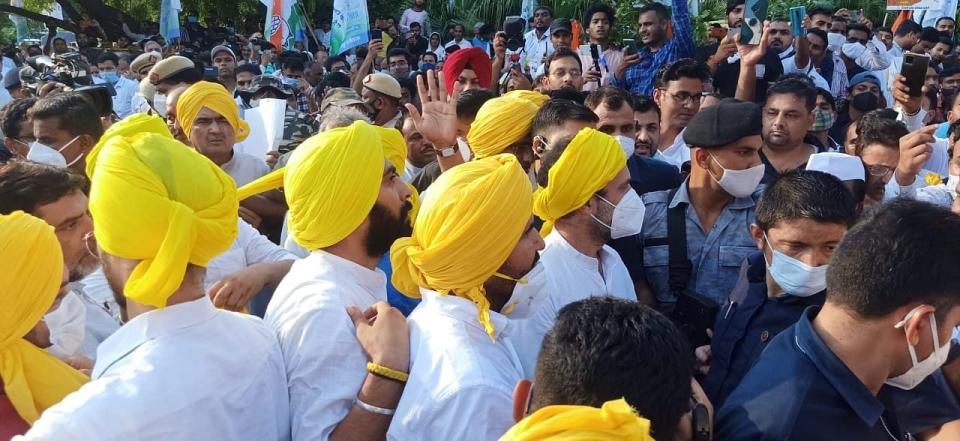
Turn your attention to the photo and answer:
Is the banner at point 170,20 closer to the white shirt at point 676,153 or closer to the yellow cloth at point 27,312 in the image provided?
the white shirt at point 676,153

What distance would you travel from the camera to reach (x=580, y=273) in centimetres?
301

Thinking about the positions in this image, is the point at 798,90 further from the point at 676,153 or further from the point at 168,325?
the point at 168,325

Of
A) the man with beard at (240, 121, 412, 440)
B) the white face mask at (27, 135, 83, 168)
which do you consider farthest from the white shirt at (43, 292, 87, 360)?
the white face mask at (27, 135, 83, 168)

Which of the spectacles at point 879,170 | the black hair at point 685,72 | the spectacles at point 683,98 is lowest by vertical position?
the spectacles at point 879,170

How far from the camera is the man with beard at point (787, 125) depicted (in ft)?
15.1

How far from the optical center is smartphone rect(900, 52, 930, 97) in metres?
5.50

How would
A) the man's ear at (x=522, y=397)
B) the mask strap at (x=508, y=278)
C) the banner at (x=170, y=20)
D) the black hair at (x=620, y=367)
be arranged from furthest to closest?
the banner at (x=170, y=20)
the mask strap at (x=508, y=278)
the man's ear at (x=522, y=397)
the black hair at (x=620, y=367)

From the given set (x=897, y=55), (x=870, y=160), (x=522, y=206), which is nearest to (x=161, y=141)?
(x=522, y=206)

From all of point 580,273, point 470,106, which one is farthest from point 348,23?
point 580,273

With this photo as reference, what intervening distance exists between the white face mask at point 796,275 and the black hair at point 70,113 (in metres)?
3.61

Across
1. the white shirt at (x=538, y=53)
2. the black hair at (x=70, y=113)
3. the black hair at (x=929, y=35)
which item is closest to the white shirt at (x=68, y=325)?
the black hair at (x=70, y=113)

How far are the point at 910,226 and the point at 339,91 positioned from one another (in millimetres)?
4748

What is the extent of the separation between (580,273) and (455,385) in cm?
115

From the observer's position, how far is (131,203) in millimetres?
1926
